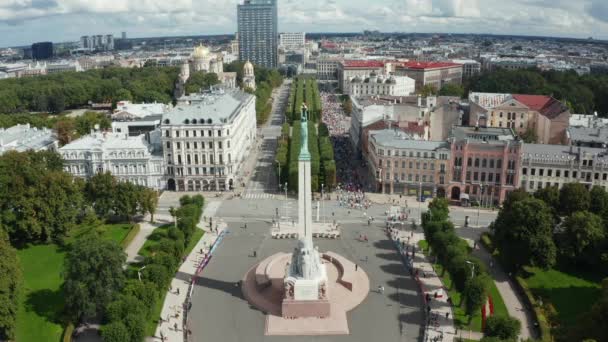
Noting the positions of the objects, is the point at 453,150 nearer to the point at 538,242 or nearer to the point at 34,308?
the point at 538,242

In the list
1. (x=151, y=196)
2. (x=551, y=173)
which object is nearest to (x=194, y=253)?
(x=151, y=196)

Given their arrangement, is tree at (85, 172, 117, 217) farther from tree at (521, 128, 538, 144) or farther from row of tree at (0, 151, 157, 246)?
→ tree at (521, 128, 538, 144)

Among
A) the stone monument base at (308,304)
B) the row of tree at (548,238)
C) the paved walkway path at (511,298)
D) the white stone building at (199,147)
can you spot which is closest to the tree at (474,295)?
the paved walkway path at (511,298)

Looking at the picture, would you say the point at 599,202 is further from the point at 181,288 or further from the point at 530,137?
the point at 181,288

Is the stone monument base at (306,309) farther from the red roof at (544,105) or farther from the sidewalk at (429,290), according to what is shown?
the red roof at (544,105)

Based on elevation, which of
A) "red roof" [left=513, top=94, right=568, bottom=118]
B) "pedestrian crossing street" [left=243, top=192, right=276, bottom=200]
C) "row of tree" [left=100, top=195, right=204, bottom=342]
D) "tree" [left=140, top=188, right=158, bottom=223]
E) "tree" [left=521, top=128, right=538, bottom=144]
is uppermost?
"red roof" [left=513, top=94, right=568, bottom=118]

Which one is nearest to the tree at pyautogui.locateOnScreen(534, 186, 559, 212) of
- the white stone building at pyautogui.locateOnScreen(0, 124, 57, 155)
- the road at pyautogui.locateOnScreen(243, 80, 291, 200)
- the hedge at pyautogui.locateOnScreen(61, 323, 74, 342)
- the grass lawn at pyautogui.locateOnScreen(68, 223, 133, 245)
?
the road at pyautogui.locateOnScreen(243, 80, 291, 200)
